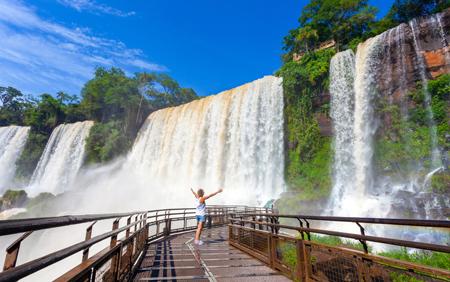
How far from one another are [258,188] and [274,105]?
28.5 ft

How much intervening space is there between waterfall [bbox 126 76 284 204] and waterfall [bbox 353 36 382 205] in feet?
23.7

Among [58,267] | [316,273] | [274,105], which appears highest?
[274,105]

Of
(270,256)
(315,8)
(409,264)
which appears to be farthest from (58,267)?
(315,8)

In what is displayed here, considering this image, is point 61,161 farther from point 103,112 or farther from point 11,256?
point 11,256

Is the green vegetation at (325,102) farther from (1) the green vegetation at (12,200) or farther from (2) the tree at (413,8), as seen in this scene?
(1) the green vegetation at (12,200)

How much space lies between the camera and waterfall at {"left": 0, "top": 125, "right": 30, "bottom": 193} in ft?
168

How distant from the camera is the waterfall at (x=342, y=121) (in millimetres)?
20141

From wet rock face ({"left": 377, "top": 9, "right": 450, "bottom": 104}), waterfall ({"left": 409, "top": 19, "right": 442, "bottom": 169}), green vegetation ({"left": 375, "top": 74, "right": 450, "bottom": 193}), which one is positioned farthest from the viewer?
A: wet rock face ({"left": 377, "top": 9, "right": 450, "bottom": 104})

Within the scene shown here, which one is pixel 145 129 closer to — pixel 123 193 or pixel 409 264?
pixel 123 193

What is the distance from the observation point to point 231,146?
2725cm

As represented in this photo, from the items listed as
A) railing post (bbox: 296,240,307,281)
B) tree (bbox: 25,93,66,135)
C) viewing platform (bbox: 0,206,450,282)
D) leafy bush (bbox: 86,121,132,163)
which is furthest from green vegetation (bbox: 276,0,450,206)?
tree (bbox: 25,93,66,135)

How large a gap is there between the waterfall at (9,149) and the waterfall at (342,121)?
2382 inches

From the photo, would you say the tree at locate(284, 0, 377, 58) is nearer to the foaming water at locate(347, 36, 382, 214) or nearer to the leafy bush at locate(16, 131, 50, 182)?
the foaming water at locate(347, 36, 382, 214)

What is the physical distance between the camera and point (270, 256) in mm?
5203
